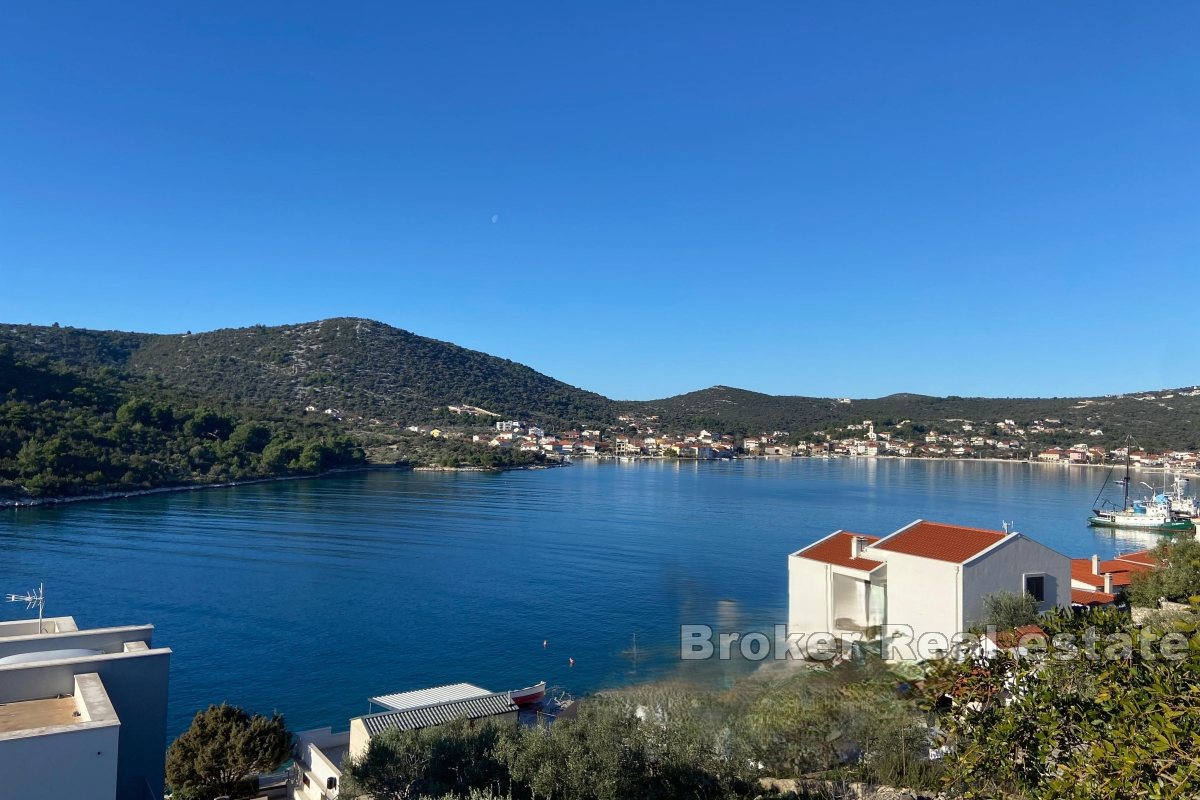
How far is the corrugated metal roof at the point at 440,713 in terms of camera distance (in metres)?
8.31

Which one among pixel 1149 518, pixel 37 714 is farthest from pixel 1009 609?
pixel 1149 518

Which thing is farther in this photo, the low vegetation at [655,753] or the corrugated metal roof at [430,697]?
the corrugated metal roof at [430,697]

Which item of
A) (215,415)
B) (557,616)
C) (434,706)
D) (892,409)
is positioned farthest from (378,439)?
(892,409)

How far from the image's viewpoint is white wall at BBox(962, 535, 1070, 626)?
10.9 metres

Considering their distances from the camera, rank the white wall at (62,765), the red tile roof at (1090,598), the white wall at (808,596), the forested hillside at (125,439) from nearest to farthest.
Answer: the white wall at (62,765) → the white wall at (808,596) → the red tile roof at (1090,598) → the forested hillside at (125,439)

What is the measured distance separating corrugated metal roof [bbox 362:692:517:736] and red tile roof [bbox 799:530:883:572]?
6.06 metres

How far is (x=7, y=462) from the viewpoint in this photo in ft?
118

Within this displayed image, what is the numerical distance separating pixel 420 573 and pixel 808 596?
14.1 m

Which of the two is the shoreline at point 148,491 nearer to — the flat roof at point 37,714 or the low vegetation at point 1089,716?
the flat roof at point 37,714

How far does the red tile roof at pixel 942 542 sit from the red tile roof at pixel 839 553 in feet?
1.88

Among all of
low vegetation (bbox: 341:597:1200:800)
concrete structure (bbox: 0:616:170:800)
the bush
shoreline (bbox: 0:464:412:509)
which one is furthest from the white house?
shoreline (bbox: 0:464:412:509)

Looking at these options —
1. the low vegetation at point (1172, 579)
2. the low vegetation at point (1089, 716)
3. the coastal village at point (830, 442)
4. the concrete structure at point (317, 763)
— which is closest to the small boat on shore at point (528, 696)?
the concrete structure at point (317, 763)

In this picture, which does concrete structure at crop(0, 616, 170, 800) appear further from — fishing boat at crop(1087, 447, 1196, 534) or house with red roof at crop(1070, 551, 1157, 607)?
fishing boat at crop(1087, 447, 1196, 534)

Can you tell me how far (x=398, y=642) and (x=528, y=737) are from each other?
11.6 m
